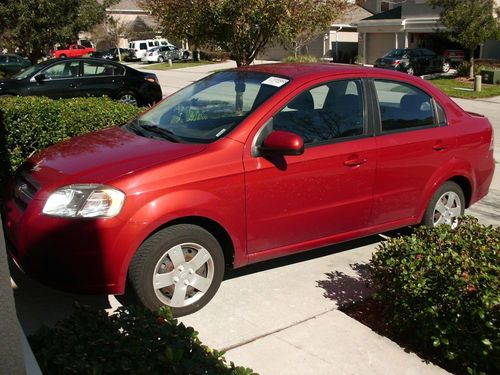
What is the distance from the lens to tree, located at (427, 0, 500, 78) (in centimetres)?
2414

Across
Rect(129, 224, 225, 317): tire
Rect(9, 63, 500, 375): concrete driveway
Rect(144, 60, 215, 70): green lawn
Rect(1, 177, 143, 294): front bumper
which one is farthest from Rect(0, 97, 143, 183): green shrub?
Rect(144, 60, 215, 70): green lawn

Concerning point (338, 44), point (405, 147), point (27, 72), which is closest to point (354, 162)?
point (405, 147)

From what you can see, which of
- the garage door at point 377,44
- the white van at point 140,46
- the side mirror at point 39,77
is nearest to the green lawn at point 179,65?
the white van at point 140,46

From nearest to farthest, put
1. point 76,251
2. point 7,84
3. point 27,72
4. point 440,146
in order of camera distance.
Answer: point 76,251 → point 440,146 → point 7,84 → point 27,72

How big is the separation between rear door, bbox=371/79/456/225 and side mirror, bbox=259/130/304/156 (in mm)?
978

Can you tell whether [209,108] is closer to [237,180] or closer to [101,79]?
[237,180]

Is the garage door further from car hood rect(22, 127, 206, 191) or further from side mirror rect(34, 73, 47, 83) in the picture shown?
car hood rect(22, 127, 206, 191)

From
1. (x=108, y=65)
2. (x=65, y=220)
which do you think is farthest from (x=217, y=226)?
(x=108, y=65)

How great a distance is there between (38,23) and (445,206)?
56.8 ft

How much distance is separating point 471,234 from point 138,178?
2270mm

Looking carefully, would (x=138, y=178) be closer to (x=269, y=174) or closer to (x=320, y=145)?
(x=269, y=174)

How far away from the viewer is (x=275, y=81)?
175 inches

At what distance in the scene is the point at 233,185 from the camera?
3904 millimetres

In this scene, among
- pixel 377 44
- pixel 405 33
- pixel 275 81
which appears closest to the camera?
pixel 275 81
